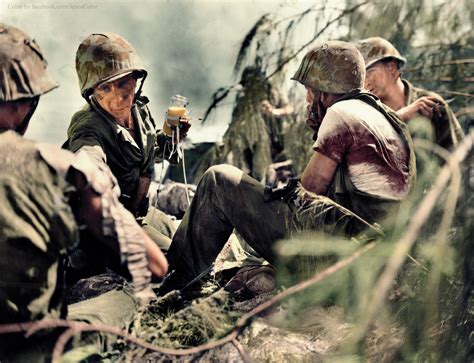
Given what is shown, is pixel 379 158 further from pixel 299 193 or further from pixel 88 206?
pixel 88 206

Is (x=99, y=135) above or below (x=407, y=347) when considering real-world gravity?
above

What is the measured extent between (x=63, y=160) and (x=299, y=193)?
144 centimetres

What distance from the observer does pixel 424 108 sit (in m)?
5.55

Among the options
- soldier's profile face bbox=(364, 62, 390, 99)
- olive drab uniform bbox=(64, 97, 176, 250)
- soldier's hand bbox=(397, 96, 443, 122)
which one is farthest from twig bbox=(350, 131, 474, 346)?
soldier's profile face bbox=(364, 62, 390, 99)

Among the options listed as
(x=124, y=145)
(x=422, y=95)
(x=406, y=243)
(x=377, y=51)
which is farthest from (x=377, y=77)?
(x=406, y=243)

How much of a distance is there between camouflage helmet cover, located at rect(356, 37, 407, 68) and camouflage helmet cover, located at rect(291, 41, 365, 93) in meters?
1.90

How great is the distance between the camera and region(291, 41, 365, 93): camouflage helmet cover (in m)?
3.94

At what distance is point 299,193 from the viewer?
3.68m

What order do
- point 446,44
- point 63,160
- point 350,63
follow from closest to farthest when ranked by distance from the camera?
point 63,160 < point 350,63 < point 446,44

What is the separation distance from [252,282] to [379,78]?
2636 millimetres

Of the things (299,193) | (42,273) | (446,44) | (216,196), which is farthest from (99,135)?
(446,44)

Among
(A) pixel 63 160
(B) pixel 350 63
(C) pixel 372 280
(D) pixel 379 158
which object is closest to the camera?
(C) pixel 372 280

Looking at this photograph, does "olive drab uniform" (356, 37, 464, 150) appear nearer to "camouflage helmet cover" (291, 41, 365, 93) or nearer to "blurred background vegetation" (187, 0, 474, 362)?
"camouflage helmet cover" (291, 41, 365, 93)

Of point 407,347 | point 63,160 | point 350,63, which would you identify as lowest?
point 407,347
